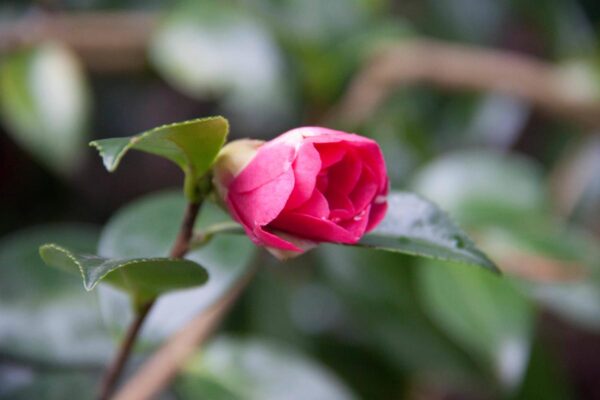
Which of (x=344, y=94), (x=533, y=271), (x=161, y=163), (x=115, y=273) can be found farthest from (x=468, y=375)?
(x=161, y=163)

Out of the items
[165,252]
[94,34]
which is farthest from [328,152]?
[94,34]

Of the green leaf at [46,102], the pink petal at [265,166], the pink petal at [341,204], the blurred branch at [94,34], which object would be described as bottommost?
the green leaf at [46,102]

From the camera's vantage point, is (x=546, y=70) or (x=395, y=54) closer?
(x=395, y=54)

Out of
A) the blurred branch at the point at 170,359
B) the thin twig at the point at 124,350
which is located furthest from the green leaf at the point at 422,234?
the blurred branch at the point at 170,359

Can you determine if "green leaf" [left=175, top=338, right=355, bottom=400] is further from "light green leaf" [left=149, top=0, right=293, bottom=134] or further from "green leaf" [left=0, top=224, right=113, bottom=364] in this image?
"light green leaf" [left=149, top=0, right=293, bottom=134]

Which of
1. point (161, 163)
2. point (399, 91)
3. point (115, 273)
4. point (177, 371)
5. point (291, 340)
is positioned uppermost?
point (115, 273)

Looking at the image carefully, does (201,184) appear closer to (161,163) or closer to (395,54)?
(395,54)

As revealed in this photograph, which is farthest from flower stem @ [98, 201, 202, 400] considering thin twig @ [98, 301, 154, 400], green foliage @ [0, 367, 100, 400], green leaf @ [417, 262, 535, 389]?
green leaf @ [417, 262, 535, 389]

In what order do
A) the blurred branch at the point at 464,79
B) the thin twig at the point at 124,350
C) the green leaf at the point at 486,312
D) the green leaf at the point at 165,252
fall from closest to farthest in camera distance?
1. the thin twig at the point at 124,350
2. the green leaf at the point at 165,252
3. the green leaf at the point at 486,312
4. the blurred branch at the point at 464,79

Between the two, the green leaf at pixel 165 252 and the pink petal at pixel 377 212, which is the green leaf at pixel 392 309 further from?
the pink petal at pixel 377 212
